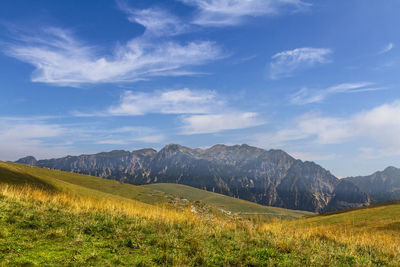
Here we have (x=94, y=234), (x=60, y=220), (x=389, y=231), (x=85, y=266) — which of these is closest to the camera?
(x=85, y=266)

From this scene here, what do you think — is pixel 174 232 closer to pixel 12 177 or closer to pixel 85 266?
pixel 85 266

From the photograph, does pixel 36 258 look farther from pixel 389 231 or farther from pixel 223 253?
pixel 389 231

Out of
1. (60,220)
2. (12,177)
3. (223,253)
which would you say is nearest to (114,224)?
(60,220)

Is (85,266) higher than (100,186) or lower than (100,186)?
higher

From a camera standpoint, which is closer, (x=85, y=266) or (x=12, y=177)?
(x=85, y=266)

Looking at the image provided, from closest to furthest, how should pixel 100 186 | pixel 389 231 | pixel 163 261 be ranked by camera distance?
pixel 163 261 < pixel 389 231 < pixel 100 186

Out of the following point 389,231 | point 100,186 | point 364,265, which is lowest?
point 100,186

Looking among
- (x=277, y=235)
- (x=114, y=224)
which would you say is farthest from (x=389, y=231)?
(x=114, y=224)

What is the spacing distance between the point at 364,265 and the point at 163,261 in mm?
6059

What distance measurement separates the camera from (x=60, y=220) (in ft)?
34.3

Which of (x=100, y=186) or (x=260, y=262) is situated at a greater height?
(x=260, y=262)

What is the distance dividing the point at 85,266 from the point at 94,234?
3099 millimetres

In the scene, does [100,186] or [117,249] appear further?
[100,186]

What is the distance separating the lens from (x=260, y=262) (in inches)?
288
